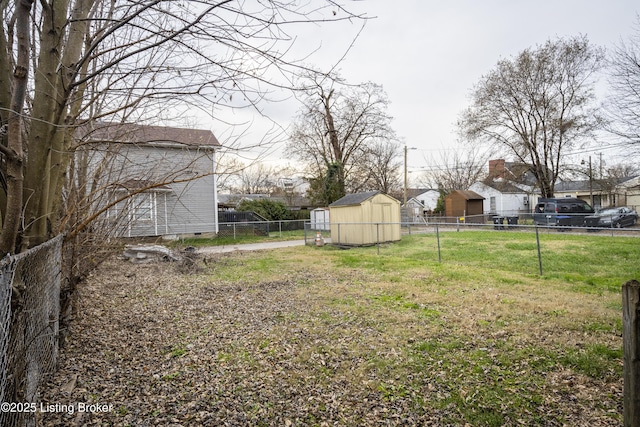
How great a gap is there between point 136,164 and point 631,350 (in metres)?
3.98

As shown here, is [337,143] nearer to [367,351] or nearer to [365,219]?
[365,219]

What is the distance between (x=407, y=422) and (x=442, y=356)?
118 centimetres

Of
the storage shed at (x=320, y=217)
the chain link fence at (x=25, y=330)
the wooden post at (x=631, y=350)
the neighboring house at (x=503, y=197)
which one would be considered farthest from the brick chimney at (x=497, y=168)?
the chain link fence at (x=25, y=330)

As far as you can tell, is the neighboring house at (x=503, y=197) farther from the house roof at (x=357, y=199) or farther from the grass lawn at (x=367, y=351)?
the grass lawn at (x=367, y=351)

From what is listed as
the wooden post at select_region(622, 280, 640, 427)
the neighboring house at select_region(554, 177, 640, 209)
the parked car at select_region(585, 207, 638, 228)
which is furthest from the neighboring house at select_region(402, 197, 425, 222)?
the wooden post at select_region(622, 280, 640, 427)

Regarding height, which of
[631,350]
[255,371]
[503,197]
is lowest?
[255,371]

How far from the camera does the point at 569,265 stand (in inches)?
330

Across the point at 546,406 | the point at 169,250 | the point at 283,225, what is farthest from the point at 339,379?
the point at 283,225

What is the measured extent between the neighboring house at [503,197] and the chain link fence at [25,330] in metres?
37.0

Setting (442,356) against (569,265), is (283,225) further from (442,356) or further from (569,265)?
(442,356)

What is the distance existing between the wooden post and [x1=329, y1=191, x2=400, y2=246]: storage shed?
40.4ft

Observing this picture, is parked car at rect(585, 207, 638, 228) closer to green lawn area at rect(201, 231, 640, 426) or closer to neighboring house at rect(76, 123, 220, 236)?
green lawn area at rect(201, 231, 640, 426)

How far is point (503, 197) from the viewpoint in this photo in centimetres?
3553

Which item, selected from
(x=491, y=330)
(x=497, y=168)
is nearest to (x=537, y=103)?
(x=497, y=168)
